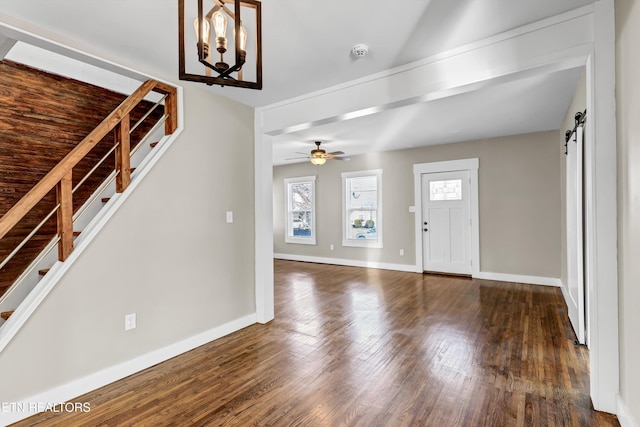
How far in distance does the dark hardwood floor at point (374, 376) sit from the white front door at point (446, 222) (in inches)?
74.7

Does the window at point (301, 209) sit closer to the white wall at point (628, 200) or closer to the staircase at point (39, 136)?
the staircase at point (39, 136)

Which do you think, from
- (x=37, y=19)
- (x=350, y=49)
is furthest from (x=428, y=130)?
(x=37, y=19)

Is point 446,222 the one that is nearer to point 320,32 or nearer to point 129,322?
point 320,32

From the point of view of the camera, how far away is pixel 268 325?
11.6 feet

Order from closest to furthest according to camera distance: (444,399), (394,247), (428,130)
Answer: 1. (444,399)
2. (428,130)
3. (394,247)

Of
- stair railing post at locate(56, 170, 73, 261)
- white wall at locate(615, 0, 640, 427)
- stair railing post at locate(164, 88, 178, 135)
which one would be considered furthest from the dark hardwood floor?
stair railing post at locate(164, 88, 178, 135)

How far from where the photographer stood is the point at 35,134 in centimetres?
320

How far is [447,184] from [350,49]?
14.1ft

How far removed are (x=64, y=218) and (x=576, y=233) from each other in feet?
14.7

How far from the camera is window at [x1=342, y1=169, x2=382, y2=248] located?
6.90 meters

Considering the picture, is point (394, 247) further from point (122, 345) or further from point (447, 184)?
point (122, 345)

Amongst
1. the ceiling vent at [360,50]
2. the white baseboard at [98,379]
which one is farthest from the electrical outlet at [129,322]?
the ceiling vent at [360,50]

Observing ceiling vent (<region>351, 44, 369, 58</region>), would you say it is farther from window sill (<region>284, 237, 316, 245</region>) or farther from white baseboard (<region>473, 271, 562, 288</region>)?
window sill (<region>284, 237, 316, 245</region>)

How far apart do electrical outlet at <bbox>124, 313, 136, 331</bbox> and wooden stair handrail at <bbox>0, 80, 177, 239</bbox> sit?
39.1 inches
